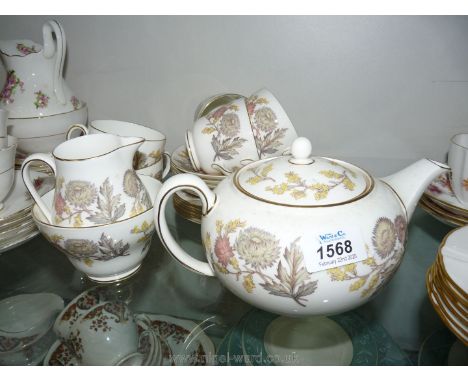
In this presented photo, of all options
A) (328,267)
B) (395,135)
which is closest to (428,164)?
(328,267)

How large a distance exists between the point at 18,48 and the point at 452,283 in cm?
99

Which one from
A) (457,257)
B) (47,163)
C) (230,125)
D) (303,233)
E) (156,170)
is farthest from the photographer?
(156,170)

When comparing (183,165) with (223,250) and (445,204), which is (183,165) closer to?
(223,250)

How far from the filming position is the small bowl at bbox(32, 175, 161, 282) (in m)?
0.68

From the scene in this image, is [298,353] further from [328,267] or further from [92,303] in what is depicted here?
[92,303]

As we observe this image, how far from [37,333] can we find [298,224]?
0.50m

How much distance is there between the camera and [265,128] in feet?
2.74

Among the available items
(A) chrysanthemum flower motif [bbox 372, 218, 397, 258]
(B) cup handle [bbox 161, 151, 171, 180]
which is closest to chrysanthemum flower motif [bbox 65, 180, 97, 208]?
(B) cup handle [bbox 161, 151, 171, 180]

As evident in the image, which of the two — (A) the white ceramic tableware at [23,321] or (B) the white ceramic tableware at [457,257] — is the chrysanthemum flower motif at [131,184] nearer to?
(A) the white ceramic tableware at [23,321]

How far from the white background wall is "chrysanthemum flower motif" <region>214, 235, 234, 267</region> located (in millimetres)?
572

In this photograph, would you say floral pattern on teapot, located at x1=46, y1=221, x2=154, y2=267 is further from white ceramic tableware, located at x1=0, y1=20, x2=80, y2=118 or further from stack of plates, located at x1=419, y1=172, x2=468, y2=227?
stack of plates, located at x1=419, y1=172, x2=468, y2=227

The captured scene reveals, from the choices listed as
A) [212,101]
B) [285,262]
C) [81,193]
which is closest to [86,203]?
[81,193]

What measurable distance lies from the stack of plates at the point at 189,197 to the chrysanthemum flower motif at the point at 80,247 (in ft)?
0.80
